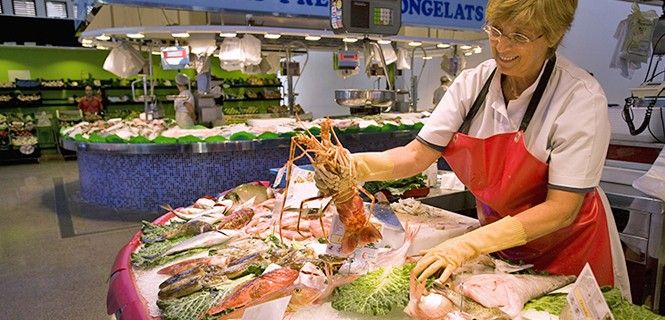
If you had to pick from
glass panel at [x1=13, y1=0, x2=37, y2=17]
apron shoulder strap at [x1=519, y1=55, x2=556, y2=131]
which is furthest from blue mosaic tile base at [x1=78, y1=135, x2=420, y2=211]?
glass panel at [x1=13, y1=0, x2=37, y2=17]

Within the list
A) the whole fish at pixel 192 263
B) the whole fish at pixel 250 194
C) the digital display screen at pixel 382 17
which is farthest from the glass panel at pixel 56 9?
the whole fish at pixel 192 263

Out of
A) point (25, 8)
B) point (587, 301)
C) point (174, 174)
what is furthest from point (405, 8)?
point (25, 8)

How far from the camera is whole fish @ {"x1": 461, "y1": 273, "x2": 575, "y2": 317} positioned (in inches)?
52.9

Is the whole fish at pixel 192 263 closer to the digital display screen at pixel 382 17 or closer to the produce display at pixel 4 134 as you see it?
the digital display screen at pixel 382 17

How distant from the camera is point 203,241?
202cm

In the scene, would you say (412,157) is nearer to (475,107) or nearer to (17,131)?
(475,107)

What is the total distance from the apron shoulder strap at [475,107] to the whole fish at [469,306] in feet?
2.44

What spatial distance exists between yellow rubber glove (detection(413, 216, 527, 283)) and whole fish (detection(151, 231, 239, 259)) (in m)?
0.97

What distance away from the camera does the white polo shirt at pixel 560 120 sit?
4.94 feet

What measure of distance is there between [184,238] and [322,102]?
1745 centimetres

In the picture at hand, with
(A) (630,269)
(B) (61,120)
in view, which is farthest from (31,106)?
(A) (630,269)

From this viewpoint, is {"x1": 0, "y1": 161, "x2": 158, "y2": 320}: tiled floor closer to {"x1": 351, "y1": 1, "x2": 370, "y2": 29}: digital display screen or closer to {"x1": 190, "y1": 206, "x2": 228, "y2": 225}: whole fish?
{"x1": 190, "y1": 206, "x2": 228, "y2": 225}: whole fish

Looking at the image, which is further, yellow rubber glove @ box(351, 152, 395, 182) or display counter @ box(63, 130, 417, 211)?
display counter @ box(63, 130, 417, 211)

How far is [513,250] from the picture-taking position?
184 centimetres
